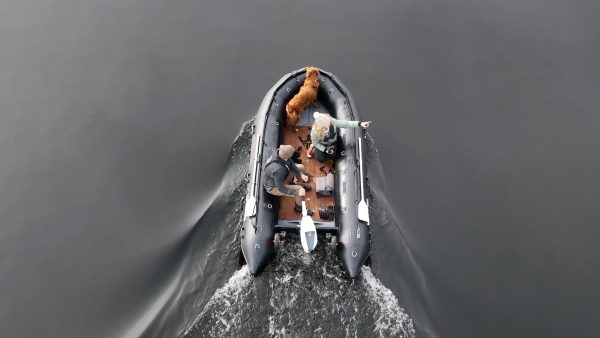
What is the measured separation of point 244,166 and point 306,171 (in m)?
1.74

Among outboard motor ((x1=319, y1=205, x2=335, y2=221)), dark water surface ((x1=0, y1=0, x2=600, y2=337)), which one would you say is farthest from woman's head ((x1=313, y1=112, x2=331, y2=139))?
dark water surface ((x1=0, y1=0, x2=600, y2=337))

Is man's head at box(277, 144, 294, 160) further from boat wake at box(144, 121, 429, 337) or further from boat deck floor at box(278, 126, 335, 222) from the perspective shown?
boat wake at box(144, 121, 429, 337)

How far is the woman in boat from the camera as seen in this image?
8.17m

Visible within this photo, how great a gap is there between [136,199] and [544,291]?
8.45 meters

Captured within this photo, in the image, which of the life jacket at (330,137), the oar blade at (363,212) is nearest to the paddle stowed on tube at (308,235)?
the oar blade at (363,212)

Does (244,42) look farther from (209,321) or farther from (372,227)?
(209,321)

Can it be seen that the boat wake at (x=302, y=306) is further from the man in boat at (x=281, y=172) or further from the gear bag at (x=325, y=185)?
the gear bag at (x=325, y=185)

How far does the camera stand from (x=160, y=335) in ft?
23.9

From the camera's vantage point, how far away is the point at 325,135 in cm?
830

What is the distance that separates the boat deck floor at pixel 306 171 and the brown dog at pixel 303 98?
242 mm

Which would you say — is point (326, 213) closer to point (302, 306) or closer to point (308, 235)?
point (308, 235)

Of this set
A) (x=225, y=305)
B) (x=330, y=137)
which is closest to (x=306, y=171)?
(x=330, y=137)

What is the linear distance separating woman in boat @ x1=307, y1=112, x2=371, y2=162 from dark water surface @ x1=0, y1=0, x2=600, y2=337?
1622 millimetres

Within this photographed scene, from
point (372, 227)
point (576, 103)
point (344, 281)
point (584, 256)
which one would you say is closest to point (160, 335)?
point (344, 281)
